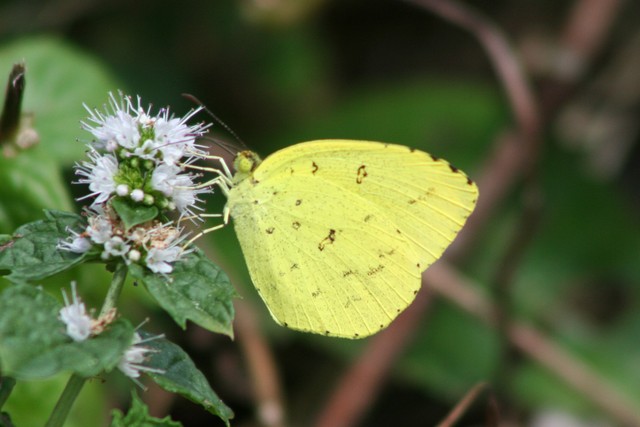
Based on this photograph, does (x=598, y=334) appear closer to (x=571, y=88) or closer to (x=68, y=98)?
(x=571, y=88)

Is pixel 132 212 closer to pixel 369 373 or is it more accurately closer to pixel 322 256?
pixel 322 256

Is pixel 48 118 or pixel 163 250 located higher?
pixel 163 250

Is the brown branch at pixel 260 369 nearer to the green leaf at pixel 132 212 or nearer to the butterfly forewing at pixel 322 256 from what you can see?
the butterfly forewing at pixel 322 256

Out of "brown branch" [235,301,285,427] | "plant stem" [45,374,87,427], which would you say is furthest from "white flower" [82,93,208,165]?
"brown branch" [235,301,285,427]

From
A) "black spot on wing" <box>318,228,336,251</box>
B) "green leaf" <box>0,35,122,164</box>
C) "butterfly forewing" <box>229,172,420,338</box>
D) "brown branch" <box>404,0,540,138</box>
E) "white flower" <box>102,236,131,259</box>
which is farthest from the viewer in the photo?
"brown branch" <box>404,0,540,138</box>

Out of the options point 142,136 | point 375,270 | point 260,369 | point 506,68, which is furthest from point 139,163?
point 506,68

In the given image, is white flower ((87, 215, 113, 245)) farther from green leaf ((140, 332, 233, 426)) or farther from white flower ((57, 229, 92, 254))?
green leaf ((140, 332, 233, 426))
